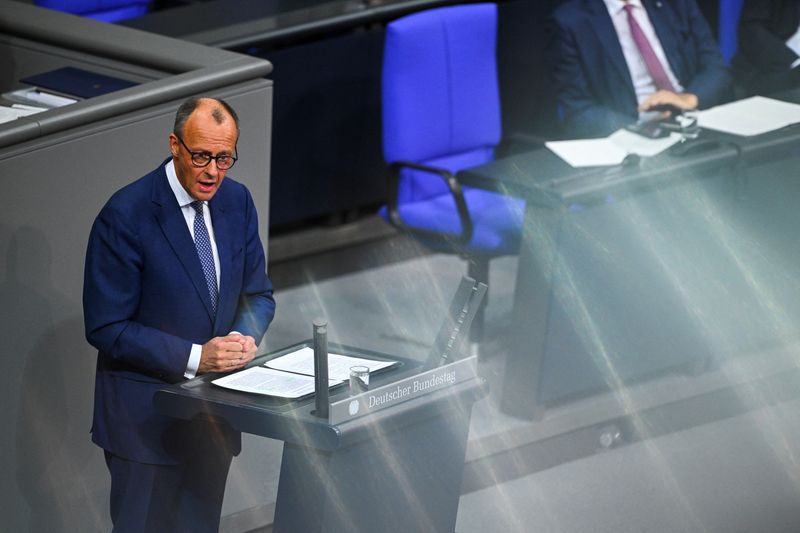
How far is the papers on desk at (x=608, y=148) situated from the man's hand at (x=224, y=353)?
198 centimetres

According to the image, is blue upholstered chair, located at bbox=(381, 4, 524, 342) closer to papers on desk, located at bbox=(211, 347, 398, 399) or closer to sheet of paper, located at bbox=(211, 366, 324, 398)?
papers on desk, located at bbox=(211, 347, 398, 399)

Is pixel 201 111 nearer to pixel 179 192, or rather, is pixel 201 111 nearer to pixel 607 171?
pixel 179 192

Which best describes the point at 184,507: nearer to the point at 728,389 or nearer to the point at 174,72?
the point at 174,72

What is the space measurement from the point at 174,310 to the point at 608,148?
2213mm

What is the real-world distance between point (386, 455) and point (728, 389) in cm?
228

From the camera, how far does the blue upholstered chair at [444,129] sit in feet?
16.3

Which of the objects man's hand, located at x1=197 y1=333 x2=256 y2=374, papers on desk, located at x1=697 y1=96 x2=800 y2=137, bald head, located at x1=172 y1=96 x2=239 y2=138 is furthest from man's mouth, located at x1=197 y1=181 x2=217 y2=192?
papers on desk, located at x1=697 y1=96 x2=800 y2=137

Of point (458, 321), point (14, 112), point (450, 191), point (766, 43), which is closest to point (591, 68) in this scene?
point (450, 191)

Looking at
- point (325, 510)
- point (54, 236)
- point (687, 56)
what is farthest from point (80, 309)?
point (687, 56)

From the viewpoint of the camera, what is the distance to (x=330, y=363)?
3.10 m

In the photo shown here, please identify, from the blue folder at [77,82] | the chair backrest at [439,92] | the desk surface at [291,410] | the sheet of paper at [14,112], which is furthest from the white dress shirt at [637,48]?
the desk surface at [291,410]

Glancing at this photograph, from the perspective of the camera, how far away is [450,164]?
210 inches

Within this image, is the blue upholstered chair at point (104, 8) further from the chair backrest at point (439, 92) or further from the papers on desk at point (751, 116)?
the papers on desk at point (751, 116)

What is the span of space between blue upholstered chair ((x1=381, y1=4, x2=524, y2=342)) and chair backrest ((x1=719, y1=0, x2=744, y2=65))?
4.51 feet
